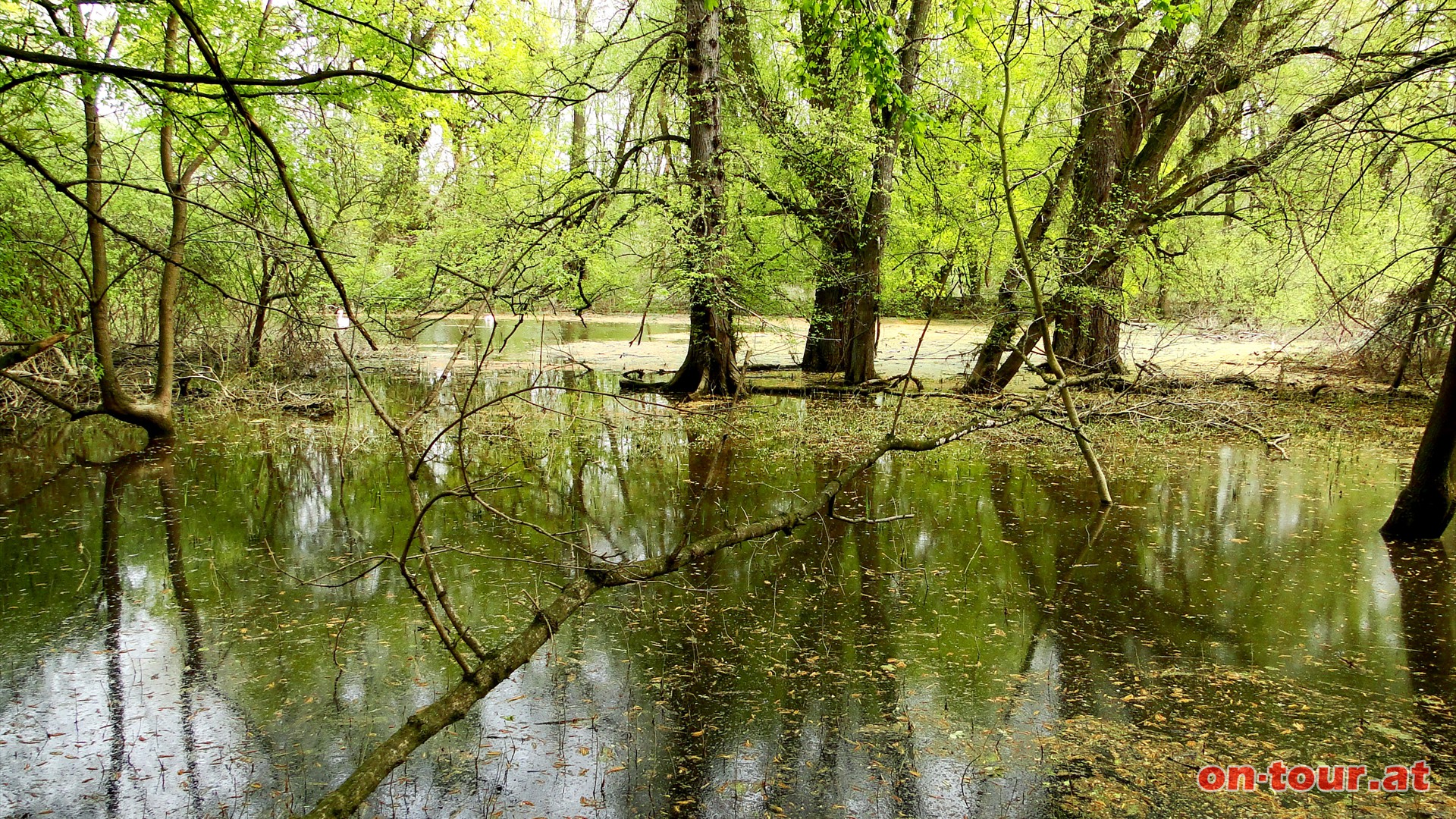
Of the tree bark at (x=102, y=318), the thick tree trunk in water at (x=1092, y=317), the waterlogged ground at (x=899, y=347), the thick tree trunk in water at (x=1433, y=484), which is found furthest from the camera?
the waterlogged ground at (x=899, y=347)

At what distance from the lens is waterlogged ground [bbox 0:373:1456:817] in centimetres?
368

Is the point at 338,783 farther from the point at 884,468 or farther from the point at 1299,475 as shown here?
the point at 1299,475

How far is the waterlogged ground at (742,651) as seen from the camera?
3684 mm

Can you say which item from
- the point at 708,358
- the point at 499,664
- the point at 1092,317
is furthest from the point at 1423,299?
the point at 499,664

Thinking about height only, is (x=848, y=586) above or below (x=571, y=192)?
below

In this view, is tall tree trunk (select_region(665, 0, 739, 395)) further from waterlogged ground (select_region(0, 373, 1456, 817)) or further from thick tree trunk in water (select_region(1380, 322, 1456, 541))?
thick tree trunk in water (select_region(1380, 322, 1456, 541))

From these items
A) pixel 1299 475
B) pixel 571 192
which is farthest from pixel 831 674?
pixel 571 192

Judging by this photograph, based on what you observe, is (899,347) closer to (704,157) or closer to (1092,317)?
(1092,317)

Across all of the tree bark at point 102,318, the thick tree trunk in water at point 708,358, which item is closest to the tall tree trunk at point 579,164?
the thick tree trunk in water at point 708,358

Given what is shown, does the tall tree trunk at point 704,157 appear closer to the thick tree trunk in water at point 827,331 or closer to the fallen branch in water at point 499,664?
the thick tree trunk in water at point 827,331

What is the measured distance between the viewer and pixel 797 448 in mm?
10562

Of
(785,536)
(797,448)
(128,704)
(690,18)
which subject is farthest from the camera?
(690,18)

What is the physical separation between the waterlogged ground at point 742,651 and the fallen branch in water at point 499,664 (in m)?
0.38

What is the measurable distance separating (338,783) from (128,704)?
1.45m
